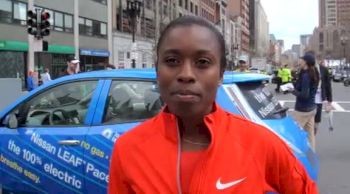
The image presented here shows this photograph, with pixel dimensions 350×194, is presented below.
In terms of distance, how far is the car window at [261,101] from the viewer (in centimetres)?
453

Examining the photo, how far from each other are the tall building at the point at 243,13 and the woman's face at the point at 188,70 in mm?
156622

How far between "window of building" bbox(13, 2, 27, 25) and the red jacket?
36616mm

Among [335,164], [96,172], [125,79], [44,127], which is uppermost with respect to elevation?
[125,79]

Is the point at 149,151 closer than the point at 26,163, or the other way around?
the point at 149,151

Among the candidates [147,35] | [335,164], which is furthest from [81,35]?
[335,164]

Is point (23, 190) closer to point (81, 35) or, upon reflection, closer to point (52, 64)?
point (52, 64)

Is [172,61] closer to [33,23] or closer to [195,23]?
[195,23]

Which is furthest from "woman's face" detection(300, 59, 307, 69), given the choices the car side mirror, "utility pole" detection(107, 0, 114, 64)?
"utility pole" detection(107, 0, 114, 64)

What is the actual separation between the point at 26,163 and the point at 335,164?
540 cm

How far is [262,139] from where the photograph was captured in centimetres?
182

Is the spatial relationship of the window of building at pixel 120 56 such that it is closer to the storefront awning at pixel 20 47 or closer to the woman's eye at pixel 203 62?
the storefront awning at pixel 20 47

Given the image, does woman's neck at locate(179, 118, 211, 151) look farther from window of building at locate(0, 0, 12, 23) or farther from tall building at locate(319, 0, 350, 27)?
tall building at locate(319, 0, 350, 27)

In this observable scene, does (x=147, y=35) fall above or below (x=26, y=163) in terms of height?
above

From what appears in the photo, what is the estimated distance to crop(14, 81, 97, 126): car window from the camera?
4844 mm
